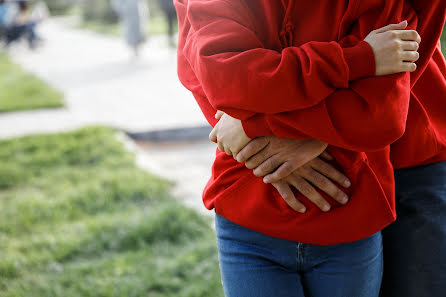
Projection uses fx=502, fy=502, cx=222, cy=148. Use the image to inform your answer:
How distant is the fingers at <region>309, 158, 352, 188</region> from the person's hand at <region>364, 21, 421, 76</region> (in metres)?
0.25

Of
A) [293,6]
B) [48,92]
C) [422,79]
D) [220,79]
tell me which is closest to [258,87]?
[220,79]

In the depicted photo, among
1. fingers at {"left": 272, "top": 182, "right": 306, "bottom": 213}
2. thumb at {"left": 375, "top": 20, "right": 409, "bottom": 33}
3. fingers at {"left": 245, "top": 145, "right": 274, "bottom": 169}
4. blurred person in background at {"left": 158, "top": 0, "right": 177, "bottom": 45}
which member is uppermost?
thumb at {"left": 375, "top": 20, "right": 409, "bottom": 33}

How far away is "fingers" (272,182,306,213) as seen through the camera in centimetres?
122

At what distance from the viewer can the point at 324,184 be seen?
1.21 m

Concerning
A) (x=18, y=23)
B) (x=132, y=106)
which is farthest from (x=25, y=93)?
(x=18, y=23)

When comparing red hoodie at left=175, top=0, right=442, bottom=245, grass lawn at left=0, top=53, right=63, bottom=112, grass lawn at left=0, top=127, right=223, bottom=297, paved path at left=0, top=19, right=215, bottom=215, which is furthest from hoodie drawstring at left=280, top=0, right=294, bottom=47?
grass lawn at left=0, top=53, right=63, bottom=112

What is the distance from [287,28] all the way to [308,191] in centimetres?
39

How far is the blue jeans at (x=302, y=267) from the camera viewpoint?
4.03 feet

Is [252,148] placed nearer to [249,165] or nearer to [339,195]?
[249,165]

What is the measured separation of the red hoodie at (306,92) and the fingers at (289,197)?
0.02m

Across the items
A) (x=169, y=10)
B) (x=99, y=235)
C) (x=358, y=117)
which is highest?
(x=358, y=117)

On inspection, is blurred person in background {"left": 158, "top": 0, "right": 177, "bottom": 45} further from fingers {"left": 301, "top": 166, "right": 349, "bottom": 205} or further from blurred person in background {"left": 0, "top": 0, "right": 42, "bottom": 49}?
fingers {"left": 301, "top": 166, "right": 349, "bottom": 205}

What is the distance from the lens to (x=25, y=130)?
6039mm

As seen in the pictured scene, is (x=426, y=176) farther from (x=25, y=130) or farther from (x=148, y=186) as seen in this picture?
(x=25, y=130)
